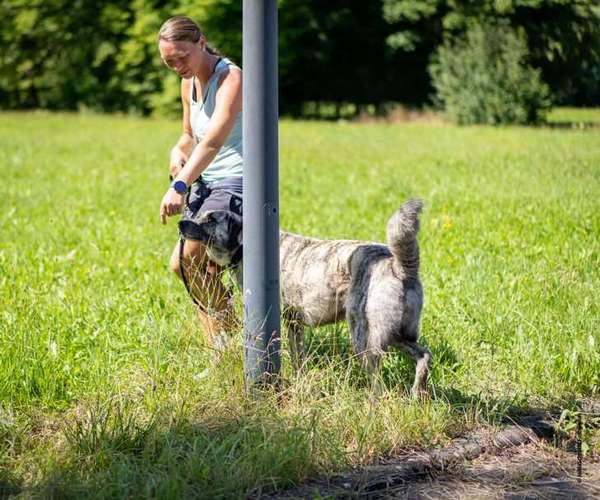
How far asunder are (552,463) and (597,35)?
24305mm

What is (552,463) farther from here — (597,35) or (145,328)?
(597,35)

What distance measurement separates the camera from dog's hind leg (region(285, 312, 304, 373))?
4.45 meters

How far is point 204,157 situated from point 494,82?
66.4 feet

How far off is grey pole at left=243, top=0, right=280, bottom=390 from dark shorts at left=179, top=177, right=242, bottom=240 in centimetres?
74

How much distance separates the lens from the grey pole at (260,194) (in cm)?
384

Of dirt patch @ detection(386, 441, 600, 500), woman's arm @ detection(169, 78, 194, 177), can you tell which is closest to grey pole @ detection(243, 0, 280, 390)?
dirt patch @ detection(386, 441, 600, 500)

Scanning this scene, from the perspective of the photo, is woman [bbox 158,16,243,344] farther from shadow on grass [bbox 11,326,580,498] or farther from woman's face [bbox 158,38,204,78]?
shadow on grass [bbox 11,326,580,498]

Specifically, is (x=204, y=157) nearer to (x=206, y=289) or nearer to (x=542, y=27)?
(x=206, y=289)

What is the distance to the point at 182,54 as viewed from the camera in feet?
15.0

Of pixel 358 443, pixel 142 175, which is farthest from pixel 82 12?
pixel 358 443

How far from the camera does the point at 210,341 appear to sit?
14.7 feet

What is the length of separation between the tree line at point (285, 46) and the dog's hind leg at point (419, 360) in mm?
23630

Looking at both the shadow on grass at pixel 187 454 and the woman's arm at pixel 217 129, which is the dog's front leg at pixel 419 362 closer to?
the shadow on grass at pixel 187 454

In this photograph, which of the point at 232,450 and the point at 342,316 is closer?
the point at 232,450
